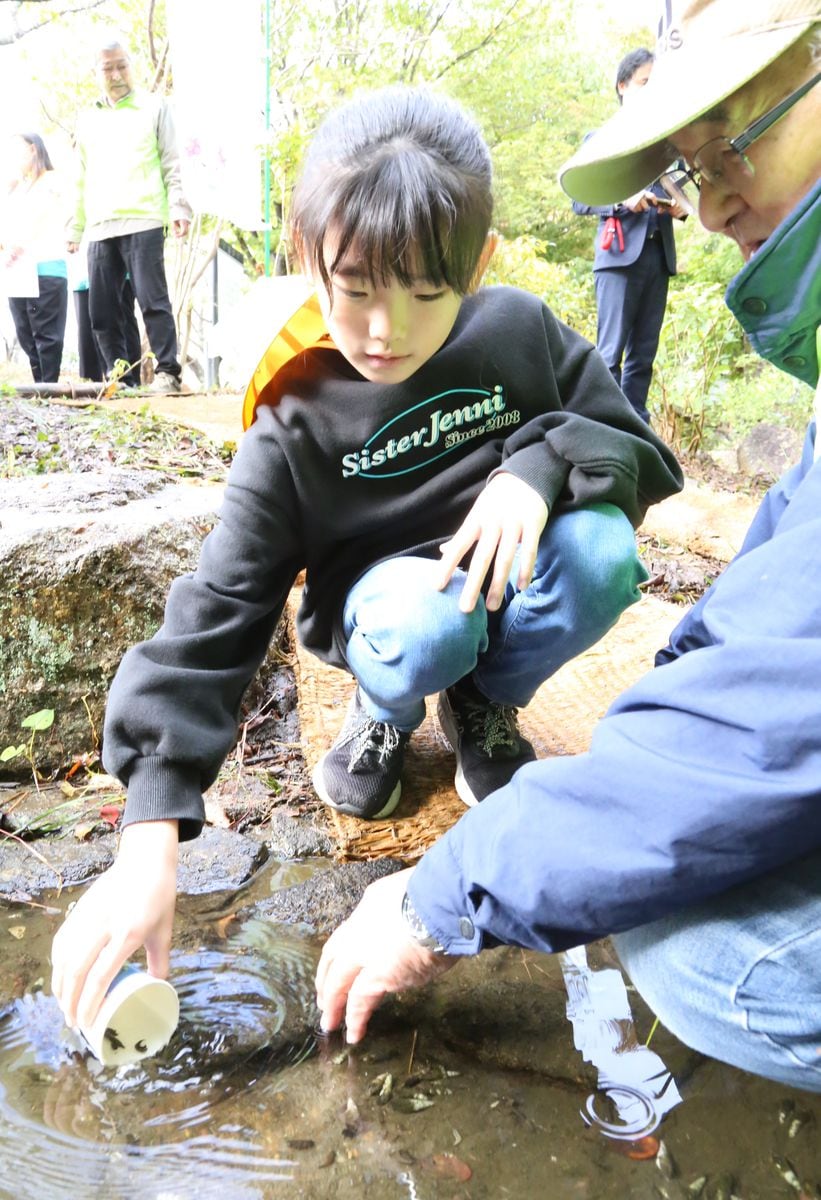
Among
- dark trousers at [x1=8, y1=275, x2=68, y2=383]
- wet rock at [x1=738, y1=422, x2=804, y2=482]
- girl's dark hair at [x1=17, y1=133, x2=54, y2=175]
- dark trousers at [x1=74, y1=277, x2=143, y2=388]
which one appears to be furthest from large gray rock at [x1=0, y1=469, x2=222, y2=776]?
dark trousers at [x1=74, y1=277, x2=143, y2=388]

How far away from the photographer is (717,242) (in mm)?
8953

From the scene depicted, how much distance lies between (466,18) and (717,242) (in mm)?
4862

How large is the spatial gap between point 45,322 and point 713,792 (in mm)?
6528

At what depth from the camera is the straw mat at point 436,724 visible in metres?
1.64

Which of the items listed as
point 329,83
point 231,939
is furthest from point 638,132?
point 329,83

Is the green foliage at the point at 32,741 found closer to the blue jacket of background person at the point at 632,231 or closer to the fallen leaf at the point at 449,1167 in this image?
the fallen leaf at the point at 449,1167

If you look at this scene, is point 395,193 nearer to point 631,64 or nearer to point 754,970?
point 754,970

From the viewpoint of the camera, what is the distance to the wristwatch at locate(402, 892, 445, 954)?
96 centimetres

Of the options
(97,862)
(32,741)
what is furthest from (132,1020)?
(32,741)

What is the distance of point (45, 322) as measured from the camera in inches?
247

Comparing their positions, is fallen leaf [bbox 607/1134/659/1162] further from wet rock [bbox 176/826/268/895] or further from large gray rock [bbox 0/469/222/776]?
large gray rock [bbox 0/469/222/776]

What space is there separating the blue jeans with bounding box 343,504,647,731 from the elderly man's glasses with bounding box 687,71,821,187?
564 mm

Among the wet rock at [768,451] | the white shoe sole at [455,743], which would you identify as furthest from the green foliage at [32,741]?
the wet rock at [768,451]

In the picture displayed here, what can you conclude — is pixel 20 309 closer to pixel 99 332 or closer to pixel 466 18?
pixel 99 332
